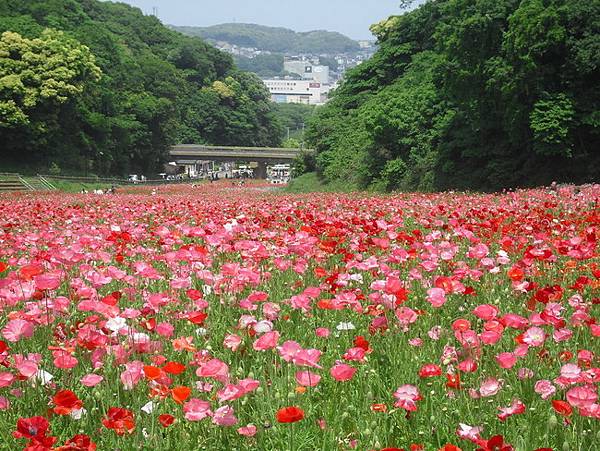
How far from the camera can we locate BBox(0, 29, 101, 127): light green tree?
52250 millimetres

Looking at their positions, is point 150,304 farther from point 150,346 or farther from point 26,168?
point 26,168

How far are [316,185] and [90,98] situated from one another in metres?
27.9

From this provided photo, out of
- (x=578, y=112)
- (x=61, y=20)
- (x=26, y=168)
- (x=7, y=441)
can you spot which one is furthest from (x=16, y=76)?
(x=7, y=441)

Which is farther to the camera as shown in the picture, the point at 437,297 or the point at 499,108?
the point at 499,108

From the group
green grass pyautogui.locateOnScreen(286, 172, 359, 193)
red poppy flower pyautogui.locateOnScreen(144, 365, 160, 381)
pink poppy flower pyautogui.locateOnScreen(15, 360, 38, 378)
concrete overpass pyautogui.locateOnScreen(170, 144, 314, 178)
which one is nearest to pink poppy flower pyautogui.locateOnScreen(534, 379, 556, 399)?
red poppy flower pyautogui.locateOnScreen(144, 365, 160, 381)

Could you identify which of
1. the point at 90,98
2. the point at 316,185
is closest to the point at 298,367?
the point at 316,185

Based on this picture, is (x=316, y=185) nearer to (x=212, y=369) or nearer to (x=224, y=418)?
(x=212, y=369)

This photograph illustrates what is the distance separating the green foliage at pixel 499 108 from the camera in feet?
76.8

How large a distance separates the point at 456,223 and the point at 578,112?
19689 millimetres

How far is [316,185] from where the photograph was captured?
147 ft

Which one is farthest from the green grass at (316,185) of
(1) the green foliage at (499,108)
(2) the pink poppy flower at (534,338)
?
(2) the pink poppy flower at (534,338)

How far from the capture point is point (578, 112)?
78.2 ft

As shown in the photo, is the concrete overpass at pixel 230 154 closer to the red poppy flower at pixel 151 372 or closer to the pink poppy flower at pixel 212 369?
the pink poppy flower at pixel 212 369

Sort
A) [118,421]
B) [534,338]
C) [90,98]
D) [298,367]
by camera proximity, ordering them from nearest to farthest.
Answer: [118,421] → [534,338] → [298,367] → [90,98]
